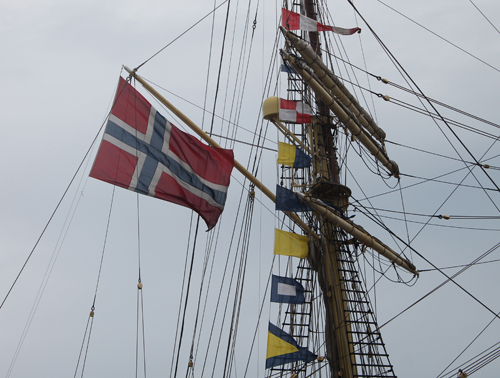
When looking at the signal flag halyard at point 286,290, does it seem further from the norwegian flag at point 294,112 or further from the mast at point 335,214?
the norwegian flag at point 294,112

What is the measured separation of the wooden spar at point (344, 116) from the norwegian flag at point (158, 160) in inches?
168

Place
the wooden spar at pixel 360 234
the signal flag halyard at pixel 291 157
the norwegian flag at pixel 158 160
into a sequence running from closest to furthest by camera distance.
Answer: the norwegian flag at pixel 158 160, the wooden spar at pixel 360 234, the signal flag halyard at pixel 291 157

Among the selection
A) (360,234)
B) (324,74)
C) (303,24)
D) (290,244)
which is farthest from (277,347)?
(303,24)

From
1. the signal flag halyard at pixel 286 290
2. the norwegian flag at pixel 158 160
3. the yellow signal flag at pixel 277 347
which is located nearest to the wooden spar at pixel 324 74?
the norwegian flag at pixel 158 160

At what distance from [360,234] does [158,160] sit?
642cm

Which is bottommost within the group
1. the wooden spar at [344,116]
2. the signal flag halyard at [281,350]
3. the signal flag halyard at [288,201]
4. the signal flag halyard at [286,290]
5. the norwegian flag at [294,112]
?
the signal flag halyard at [281,350]

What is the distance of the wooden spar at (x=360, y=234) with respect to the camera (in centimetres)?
1466

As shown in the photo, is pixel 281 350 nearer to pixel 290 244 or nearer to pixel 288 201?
pixel 290 244

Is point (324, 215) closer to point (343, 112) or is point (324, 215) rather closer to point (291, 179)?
point (291, 179)

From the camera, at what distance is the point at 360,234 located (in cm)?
1496

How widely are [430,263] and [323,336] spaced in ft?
12.3

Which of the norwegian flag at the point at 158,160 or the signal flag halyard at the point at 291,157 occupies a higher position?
the signal flag halyard at the point at 291,157

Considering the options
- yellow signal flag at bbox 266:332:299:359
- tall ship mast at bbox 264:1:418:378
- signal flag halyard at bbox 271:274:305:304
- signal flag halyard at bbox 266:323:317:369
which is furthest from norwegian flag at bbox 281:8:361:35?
yellow signal flag at bbox 266:332:299:359

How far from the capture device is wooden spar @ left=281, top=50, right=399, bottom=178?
15.7 m
